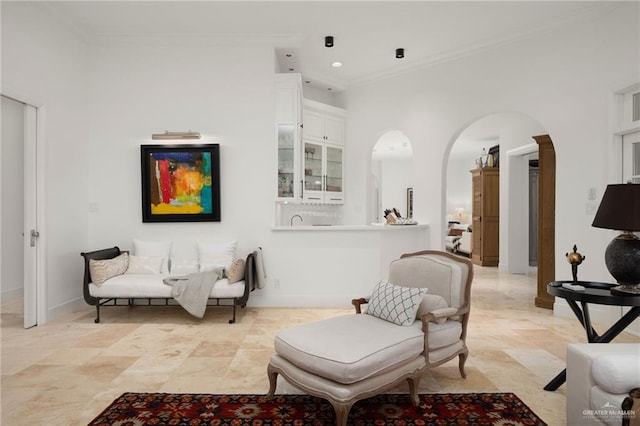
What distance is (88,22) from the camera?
14.8 ft

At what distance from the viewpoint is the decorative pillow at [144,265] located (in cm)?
446

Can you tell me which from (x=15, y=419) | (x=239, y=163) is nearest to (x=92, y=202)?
(x=239, y=163)

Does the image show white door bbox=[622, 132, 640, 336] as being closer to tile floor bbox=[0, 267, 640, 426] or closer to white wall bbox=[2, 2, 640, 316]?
white wall bbox=[2, 2, 640, 316]

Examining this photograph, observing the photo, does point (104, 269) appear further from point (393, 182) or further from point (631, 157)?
point (393, 182)

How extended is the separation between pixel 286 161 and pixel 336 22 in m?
1.71

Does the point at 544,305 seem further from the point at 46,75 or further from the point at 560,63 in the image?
the point at 46,75

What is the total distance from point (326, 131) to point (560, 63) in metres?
3.23

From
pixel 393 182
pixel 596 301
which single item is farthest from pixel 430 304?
pixel 393 182

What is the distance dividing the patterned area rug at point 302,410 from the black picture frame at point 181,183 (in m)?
2.58

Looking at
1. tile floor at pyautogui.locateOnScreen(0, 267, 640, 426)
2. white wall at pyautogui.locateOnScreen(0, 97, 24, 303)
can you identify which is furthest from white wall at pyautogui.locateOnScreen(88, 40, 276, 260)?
white wall at pyautogui.locateOnScreen(0, 97, 24, 303)

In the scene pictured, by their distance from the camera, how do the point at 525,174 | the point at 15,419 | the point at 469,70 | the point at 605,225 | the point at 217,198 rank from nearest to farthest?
the point at 15,419 < the point at 605,225 < the point at 217,198 < the point at 469,70 < the point at 525,174

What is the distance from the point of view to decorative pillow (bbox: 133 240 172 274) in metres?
4.67

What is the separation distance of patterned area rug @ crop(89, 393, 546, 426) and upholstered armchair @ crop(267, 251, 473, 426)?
133 mm

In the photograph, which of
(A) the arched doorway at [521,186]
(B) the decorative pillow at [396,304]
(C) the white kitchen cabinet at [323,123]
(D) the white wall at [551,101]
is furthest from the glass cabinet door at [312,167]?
(B) the decorative pillow at [396,304]
